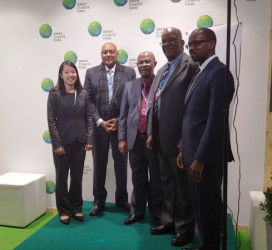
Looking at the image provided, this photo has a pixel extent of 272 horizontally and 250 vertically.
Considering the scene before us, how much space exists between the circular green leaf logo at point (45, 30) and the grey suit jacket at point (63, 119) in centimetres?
85

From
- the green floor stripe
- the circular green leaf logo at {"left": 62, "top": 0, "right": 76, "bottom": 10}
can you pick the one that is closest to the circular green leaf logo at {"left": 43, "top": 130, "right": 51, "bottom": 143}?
the green floor stripe

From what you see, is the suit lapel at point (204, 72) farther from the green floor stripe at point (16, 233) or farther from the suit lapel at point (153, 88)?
the green floor stripe at point (16, 233)

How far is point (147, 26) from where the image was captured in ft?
10.2

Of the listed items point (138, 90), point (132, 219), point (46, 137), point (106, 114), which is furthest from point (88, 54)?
point (132, 219)

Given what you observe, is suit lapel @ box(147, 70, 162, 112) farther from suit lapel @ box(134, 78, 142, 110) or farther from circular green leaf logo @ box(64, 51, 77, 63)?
Result: circular green leaf logo @ box(64, 51, 77, 63)

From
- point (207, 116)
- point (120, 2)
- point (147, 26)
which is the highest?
point (120, 2)

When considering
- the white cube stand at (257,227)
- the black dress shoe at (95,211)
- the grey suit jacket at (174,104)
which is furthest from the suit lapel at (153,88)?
the black dress shoe at (95,211)

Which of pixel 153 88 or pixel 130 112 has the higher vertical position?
pixel 153 88

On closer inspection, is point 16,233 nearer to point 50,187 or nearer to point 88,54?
point 50,187

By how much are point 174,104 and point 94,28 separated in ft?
4.82

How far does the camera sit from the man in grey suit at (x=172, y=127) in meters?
2.37

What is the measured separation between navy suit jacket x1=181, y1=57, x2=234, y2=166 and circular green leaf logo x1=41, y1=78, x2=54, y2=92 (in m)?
1.92

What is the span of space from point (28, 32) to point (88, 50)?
0.76m

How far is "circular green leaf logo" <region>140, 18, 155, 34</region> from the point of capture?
311cm
